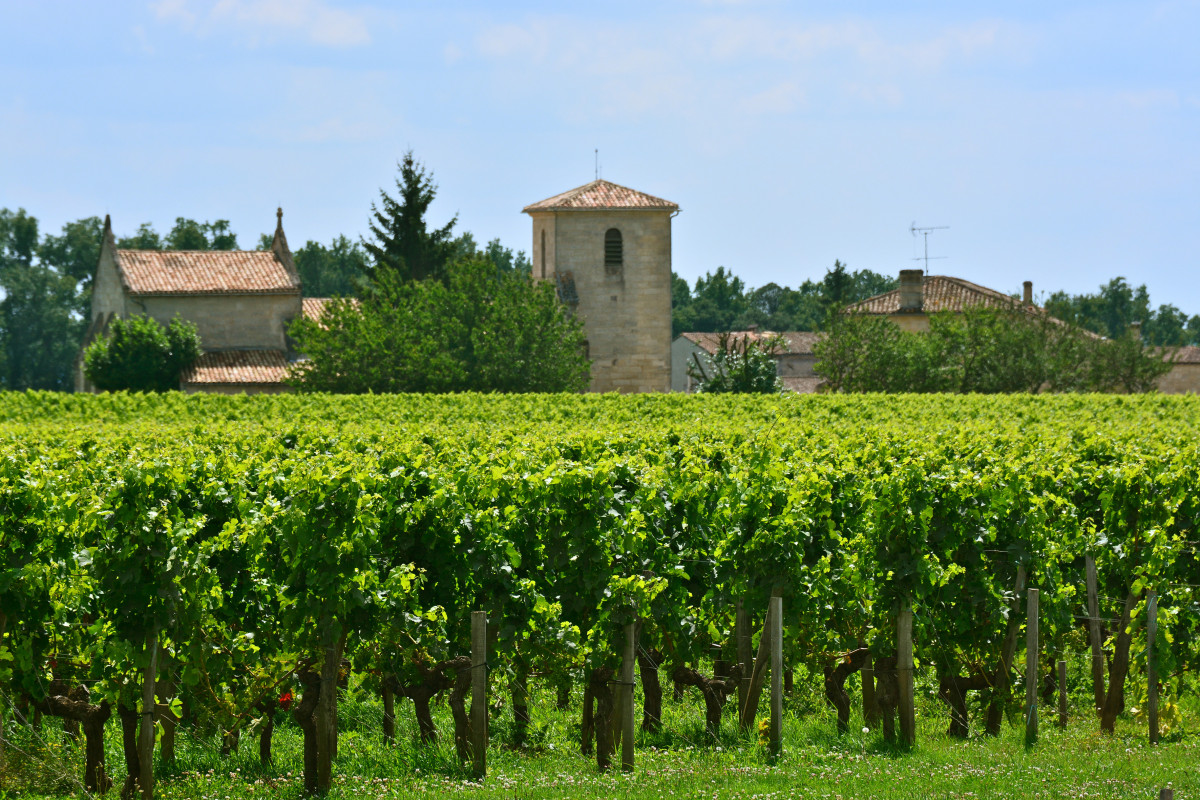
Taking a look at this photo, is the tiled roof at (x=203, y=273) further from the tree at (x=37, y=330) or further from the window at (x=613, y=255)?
the tree at (x=37, y=330)

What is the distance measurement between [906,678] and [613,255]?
4238 centimetres

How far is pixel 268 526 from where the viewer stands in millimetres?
7215

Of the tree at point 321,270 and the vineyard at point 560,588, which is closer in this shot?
the vineyard at point 560,588

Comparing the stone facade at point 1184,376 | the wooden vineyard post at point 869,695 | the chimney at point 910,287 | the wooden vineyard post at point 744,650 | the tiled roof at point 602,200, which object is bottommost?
the wooden vineyard post at point 869,695

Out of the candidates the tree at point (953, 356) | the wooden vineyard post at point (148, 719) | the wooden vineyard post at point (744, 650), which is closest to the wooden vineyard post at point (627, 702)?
the wooden vineyard post at point (744, 650)

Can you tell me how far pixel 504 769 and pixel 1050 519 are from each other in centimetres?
466

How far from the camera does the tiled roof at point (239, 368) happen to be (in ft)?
152

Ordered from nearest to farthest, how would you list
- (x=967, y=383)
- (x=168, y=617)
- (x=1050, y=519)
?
(x=168, y=617) → (x=1050, y=519) → (x=967, y=383)

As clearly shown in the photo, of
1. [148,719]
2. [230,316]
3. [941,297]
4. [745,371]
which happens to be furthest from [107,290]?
[148,719]

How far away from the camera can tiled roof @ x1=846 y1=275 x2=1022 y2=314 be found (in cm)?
6719

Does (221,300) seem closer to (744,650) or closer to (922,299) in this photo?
(922,299)

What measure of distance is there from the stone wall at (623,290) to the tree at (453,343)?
7275 mm

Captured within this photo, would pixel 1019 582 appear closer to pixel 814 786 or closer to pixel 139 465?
pixel 814 786

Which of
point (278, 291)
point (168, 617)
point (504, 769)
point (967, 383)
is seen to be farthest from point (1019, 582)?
point (278, 291)
